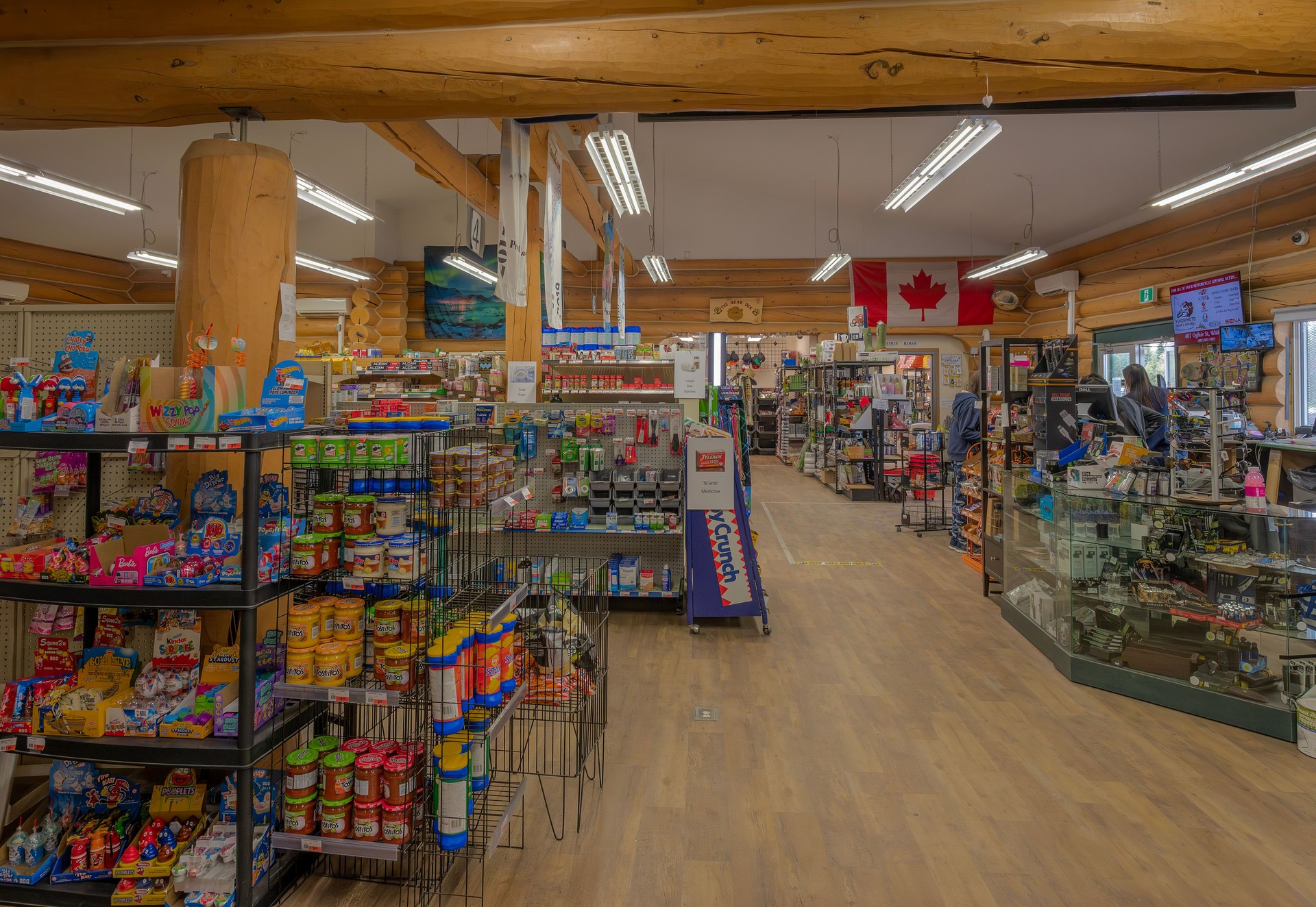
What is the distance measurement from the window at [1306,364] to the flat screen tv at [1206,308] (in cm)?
58

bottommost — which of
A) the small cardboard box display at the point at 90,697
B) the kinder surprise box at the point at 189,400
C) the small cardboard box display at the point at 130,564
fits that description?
the small cardboard box display at the point at 90,697

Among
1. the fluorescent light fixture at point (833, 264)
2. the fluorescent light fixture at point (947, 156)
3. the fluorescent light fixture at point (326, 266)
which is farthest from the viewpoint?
the fluorescent light fixture at point (833, 264)

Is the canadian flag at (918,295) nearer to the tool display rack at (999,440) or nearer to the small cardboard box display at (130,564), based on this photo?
the tool display rack at (999,440)

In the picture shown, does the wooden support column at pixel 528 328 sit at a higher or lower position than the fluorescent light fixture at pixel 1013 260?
lower

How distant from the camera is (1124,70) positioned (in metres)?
3.17

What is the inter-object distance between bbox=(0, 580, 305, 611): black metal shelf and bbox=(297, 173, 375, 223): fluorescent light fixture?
5.06 m

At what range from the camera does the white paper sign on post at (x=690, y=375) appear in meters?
5.89

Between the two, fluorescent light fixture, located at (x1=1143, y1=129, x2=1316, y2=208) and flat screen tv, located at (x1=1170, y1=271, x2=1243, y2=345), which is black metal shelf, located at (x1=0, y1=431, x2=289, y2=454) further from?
flat screen tv, located at (x1=1170, y1=271, x2=1243, y2=345)

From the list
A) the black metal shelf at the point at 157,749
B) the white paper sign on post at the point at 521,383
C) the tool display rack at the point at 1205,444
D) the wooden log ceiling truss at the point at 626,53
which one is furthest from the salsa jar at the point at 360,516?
the tool display rack at the point at 1205,444

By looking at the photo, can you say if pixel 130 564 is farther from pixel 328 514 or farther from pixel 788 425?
pixel 788 425

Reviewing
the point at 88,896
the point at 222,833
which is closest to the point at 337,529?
the point at 222,833

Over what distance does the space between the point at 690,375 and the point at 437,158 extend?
12.2 ft

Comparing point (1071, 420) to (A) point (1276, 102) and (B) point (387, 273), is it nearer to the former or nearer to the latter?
(A) point (1276, 102)

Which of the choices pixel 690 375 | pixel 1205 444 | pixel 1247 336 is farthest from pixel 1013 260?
pixel 690 375
